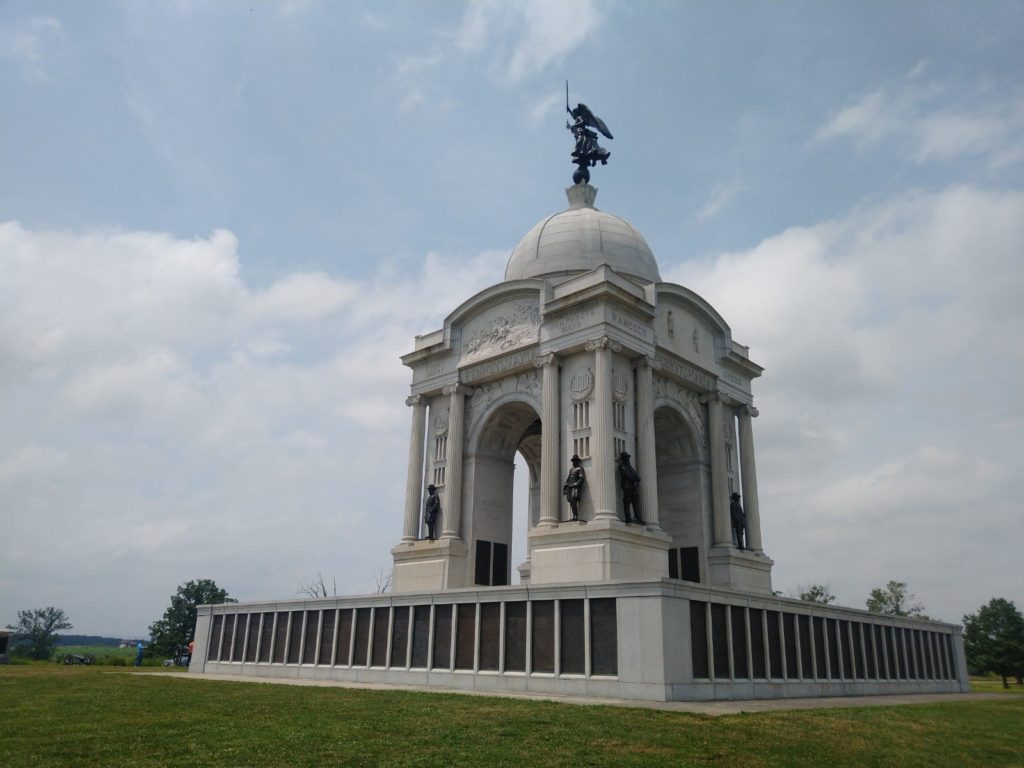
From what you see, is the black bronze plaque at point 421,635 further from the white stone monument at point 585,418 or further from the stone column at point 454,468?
the stone column at point 454,468

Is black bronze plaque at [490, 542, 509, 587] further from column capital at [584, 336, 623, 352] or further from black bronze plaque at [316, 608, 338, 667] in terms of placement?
column capital at [584, 336, 623, 352]

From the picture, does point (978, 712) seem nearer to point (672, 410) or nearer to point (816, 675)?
point (816, 675)

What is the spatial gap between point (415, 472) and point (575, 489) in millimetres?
9828

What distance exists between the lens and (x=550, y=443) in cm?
3097

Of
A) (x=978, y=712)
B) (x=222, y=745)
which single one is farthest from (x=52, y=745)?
(x=978, y=712)

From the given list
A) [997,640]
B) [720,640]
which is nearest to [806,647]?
[720,640]

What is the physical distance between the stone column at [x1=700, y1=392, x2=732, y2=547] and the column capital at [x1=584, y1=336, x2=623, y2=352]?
300 inches

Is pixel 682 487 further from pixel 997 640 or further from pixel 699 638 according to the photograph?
pixel 997 640

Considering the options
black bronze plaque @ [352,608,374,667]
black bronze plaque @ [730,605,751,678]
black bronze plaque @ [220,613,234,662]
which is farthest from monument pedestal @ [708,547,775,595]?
black bronze plaque @ [220,613,234,662]

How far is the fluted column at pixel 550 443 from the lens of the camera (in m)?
30.0

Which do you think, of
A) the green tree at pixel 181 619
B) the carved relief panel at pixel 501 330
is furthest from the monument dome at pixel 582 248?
the green tree at pixel 181 619

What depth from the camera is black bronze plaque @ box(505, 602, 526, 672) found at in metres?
23.1

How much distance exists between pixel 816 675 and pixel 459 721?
1606 cm

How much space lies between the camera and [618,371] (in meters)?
31.2
